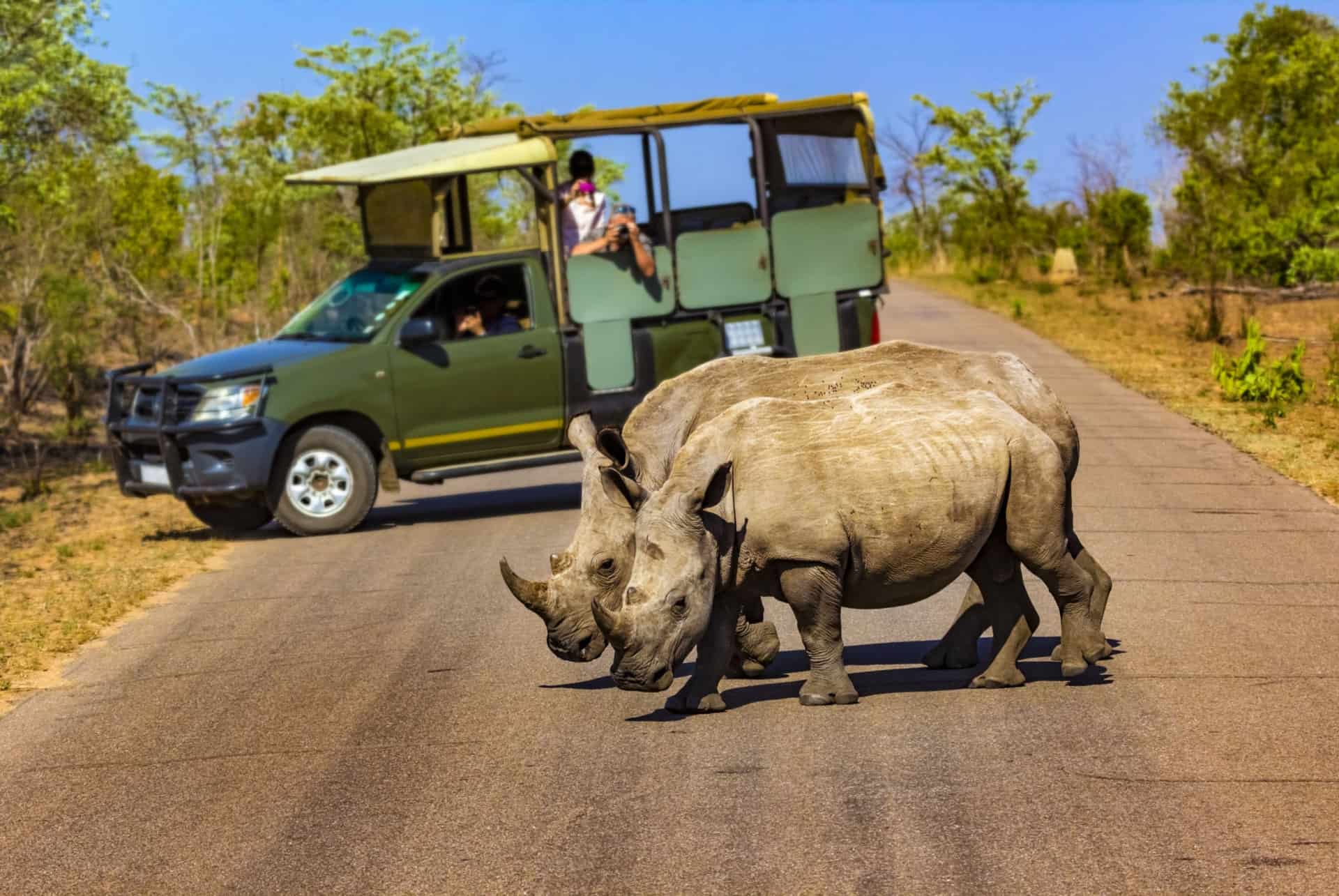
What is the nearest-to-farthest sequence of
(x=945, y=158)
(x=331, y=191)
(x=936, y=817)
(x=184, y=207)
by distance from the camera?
(x=936, y=817) < (x=331, y=191) < (x=184, y=207) < (x=945, y=158)

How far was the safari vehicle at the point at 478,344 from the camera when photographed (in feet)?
47.1

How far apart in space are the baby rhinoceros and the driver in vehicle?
7189 mm

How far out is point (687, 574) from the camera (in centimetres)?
715

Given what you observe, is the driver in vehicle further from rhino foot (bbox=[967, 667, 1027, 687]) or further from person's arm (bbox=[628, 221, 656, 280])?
rhino foot (bbox=[967, 667, 1027, 687])

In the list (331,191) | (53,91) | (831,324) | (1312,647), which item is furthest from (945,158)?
(1312,647)

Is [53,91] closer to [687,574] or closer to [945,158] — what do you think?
[687,574]

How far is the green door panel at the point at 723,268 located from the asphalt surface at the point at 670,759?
425cm

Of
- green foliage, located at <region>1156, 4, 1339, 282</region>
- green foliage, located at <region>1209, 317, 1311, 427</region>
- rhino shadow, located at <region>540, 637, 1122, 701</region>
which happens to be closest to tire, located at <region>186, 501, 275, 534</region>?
rhino shadow, located at <region>540, 637, 1122, 701</region>

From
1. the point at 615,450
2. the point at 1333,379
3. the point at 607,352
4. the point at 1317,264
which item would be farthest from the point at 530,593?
the point at 1317,264

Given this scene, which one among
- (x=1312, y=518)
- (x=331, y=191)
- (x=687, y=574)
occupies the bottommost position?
(x=1312, y=518)

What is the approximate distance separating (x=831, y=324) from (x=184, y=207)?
85.2 feet

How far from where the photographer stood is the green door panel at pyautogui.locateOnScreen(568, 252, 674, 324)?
47.9 ft

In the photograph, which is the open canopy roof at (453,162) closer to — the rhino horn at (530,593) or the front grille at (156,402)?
the front grille at (156,402)

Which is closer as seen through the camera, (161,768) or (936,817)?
(936,817)
